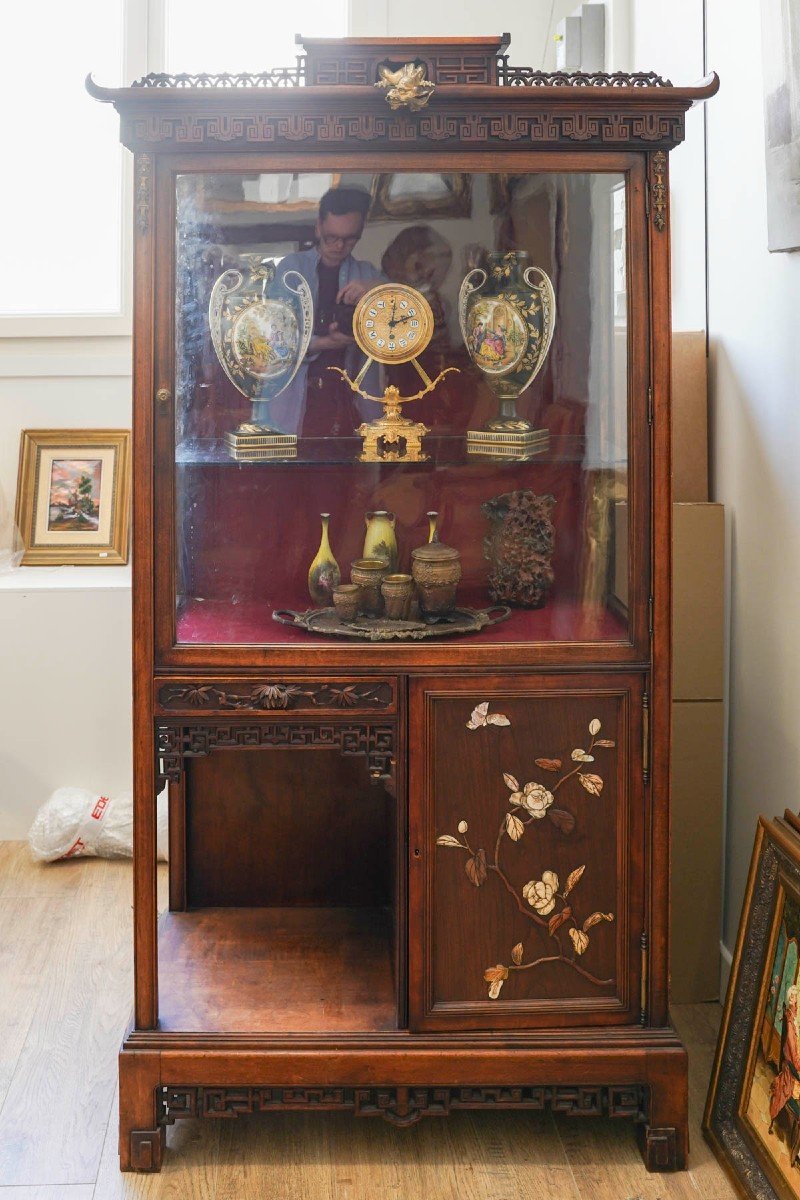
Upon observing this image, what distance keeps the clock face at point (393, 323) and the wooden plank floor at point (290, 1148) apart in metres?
1.35

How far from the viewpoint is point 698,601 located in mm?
2430

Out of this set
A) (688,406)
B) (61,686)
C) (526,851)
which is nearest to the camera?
(526,851)

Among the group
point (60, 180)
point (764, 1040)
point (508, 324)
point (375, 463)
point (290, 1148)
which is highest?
point (60, 180)

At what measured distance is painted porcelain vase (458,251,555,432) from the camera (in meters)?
2.05

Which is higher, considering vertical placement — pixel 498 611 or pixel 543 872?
pixel 498 611

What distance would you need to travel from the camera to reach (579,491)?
208cm

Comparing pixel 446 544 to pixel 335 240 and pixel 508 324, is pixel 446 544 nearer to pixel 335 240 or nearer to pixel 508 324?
pixel 508 324

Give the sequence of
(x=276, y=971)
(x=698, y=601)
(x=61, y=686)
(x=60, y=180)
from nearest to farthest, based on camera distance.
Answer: (x=276, y=971)
(x=698, y=601)
(x=61, y=686)
(x=60, y=180)

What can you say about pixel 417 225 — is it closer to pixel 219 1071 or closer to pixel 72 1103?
pixel 219 1071

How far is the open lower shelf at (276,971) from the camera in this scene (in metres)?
2.08

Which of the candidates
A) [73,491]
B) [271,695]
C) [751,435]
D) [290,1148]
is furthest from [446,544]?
[73,491]

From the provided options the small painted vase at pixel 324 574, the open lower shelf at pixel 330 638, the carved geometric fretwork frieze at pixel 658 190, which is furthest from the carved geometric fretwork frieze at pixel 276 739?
the carved geometric fretwork frieze at pixel 658 190

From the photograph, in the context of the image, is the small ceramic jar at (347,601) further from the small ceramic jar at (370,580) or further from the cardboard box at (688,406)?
the cardboard box at (688,406)

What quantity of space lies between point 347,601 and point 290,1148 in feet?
3.06
